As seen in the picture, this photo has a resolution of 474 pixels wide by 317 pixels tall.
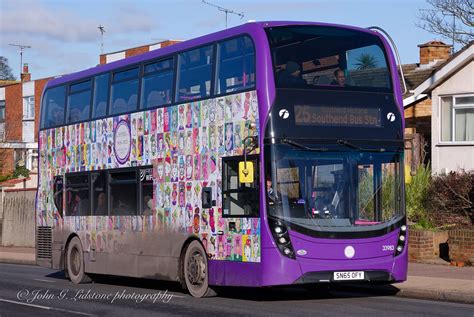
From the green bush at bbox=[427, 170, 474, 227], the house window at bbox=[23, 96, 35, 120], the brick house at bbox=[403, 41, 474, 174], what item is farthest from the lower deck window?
the house window at bbox=[23, 96, 35, 120]

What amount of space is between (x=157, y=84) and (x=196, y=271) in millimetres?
3799

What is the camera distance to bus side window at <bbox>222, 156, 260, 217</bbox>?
15.8m

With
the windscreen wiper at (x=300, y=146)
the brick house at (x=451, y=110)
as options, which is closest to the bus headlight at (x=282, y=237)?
the windscreen wiper at (x=300, y=146)

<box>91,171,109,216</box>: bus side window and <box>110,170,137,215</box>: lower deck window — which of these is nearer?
<box>110,170,137,215</box>: lower deck window

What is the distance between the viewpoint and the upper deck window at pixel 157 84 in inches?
733

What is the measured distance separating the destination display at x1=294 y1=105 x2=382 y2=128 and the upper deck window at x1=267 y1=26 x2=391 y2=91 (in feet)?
1.17

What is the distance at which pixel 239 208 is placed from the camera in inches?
643

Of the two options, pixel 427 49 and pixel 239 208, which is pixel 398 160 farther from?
pixel 427 49

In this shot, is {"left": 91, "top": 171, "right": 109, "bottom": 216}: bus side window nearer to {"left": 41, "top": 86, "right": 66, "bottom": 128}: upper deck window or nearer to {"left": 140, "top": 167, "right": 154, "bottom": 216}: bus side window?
{"left": 140, "top": 167, "right": 154, "bottom": 216}: bus side window

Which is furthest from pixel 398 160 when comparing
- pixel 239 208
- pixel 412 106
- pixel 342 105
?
pixel 412 106

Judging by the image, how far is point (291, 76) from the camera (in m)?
15.9

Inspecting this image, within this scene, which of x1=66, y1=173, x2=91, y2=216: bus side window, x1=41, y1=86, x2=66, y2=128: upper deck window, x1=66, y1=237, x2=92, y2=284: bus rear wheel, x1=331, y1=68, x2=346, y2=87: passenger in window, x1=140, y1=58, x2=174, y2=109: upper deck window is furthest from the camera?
x1=41, y1=86, x2=66, y2=128: upper deck window

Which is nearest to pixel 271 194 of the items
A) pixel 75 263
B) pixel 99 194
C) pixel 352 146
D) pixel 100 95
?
pixel 352 146

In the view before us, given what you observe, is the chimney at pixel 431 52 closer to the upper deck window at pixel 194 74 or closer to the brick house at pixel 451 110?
the brick house at pixel 451 110
